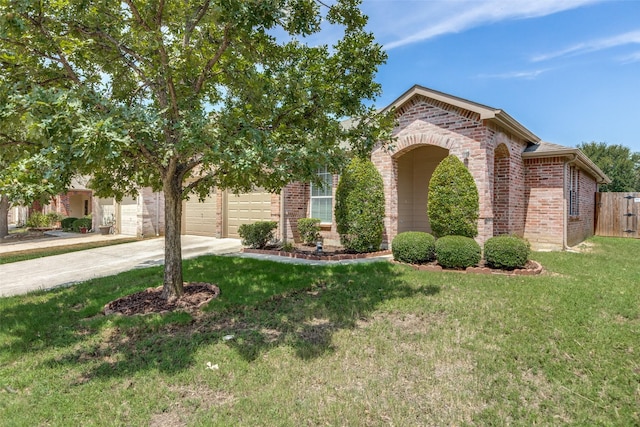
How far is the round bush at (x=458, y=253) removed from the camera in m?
7.62

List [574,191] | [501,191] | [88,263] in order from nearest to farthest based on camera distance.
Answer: [88,263] → [501,191] → [574,191]

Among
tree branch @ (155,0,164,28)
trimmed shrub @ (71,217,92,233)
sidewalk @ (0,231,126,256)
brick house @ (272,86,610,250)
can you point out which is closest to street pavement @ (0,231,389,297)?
sidewalk @ (0,231,126,256)

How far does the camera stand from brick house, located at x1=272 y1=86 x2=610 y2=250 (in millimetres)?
9180

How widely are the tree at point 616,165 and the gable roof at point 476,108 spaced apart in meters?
33.4

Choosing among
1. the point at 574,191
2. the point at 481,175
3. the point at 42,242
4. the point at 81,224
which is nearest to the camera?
the point at 481,175

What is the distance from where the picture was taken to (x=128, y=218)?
17.4 meters

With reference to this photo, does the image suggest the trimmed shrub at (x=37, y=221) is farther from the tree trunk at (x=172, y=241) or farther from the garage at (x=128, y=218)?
the tree trunk at (x=172, y=241)

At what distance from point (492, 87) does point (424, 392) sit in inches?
586

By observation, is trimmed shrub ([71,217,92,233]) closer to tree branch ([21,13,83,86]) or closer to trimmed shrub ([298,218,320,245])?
trimmed shrub ([298,218,320,245])

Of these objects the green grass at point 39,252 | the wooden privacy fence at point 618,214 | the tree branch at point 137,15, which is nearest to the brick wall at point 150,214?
the green grass at point 39,252

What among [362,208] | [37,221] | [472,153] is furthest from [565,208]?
[37,221]

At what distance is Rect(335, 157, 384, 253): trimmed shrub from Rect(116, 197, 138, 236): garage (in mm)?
11588

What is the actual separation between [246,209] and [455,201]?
834 centimetres

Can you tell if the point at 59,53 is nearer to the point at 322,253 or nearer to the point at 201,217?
the point at 322,253
